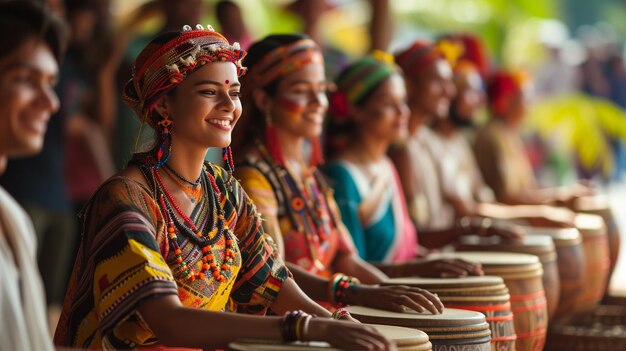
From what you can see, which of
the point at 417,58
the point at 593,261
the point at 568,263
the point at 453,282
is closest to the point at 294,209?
the point at 453,282

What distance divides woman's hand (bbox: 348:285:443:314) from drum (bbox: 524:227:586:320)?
2.00 metres

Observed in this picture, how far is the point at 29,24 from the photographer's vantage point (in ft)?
10.2

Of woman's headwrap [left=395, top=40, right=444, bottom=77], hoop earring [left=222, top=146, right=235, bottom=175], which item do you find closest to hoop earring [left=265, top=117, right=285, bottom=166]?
hoop earring [left=222, top=146, right=235, bottom=175]

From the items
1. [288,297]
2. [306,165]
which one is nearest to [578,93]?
[306,165]

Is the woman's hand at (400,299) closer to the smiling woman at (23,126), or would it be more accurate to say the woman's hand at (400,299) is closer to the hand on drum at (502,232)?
the smiling woman at (23,126)

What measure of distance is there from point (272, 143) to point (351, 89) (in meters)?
0.97

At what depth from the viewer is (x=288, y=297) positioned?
3.15m

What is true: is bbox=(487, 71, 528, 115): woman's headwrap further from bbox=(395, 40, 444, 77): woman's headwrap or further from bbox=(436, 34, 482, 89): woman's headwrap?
bbox=(395, 40, 444, 77): woman's headwrap

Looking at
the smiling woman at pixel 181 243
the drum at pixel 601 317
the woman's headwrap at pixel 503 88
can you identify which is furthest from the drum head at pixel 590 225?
the smiling woman at pixel 181 243

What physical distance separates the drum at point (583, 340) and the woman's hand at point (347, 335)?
2542 mm

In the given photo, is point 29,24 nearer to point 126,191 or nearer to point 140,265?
point 126,191

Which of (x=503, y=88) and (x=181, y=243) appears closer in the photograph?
(x=181, y=243)

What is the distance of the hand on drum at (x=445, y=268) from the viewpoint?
3668 millimetres

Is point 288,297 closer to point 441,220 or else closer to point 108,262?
point 108,262
